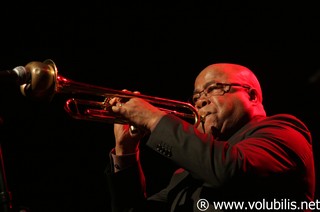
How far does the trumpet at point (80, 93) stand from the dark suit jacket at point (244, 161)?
633 mm

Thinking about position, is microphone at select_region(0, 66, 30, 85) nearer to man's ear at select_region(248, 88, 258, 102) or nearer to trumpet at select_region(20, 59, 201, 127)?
trumpet at select_region(20, 59, 201, 127)

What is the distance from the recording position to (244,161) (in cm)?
254

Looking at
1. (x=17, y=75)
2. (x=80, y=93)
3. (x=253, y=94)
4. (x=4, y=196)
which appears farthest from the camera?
(x=253, y=94)

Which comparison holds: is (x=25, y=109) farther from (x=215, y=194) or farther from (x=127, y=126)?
(x=215, y=194)

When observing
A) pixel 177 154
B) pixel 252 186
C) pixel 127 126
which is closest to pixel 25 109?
pixel 127 126

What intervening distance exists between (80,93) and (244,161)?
1.45m

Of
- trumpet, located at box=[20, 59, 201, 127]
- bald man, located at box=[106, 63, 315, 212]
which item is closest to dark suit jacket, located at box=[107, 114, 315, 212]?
bald man, located at box=[106, 63, 315, 212]

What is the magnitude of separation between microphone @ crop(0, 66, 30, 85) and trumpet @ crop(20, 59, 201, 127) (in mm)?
75

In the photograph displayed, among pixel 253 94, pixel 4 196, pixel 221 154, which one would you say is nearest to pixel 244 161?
pixel 221 154

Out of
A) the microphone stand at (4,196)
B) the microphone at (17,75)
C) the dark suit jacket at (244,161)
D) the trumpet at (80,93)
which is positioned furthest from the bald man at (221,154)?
the microphone stand at (4,196)

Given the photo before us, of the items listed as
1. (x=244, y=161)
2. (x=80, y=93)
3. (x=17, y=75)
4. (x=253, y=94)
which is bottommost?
(x=244, y=161)

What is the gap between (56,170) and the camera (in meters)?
4.82

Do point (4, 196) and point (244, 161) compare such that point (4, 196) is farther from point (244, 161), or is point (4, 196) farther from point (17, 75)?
point (244, 161)

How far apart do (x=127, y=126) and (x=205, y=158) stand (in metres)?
1.37
